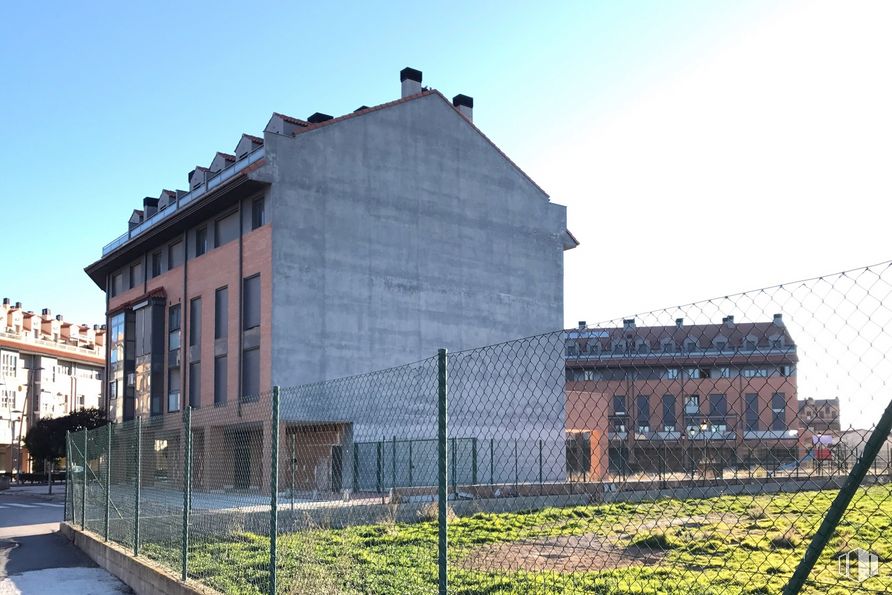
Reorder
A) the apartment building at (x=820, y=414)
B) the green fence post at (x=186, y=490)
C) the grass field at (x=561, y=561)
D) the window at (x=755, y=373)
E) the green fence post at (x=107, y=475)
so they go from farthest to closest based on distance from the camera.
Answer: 1. the green fence post at (x=107, y=475)
2. the green fence post at (x=186, y=490)
3. the grass field at (x=561, y=561)
4. the window at (x=755, y=373)
5. the apartment building at (x=820, y=414)

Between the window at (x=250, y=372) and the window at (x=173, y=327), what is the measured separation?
711 cm

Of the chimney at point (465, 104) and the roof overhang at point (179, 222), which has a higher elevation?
the chimney at point (465, 104)

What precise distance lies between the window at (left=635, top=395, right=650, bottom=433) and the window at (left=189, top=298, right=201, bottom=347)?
113ft

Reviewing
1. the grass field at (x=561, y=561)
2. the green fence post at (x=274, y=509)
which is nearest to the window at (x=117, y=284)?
the grass field at (x=561, y=561)

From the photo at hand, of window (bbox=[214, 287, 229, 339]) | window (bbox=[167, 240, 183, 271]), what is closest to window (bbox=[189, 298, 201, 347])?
window (bbox=[214, 287, 229, 339])

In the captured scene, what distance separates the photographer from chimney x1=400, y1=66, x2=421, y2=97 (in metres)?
38.5

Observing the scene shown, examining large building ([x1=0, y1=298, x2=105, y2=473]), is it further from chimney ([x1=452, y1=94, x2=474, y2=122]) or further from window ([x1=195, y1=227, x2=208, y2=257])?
chimney ([x1=452, y1=94, x2=474, y2=122])

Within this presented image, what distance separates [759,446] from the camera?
3.37 meters

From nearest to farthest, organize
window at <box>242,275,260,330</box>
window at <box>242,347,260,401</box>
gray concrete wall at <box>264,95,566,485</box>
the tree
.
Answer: gray concrete wall at <box>264,95,566,485</box> → window at <box>242,347,260,401</box> → window at <box>242,275,260,330</box> → the tree

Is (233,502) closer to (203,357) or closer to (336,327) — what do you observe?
(336,327)

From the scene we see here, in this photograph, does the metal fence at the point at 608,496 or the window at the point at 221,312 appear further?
the window at the point at 221,312

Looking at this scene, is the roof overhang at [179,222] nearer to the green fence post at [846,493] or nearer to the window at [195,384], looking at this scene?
the window at [195,384]

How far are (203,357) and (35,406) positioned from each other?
1931 inches

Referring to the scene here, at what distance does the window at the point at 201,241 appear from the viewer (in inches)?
1478
